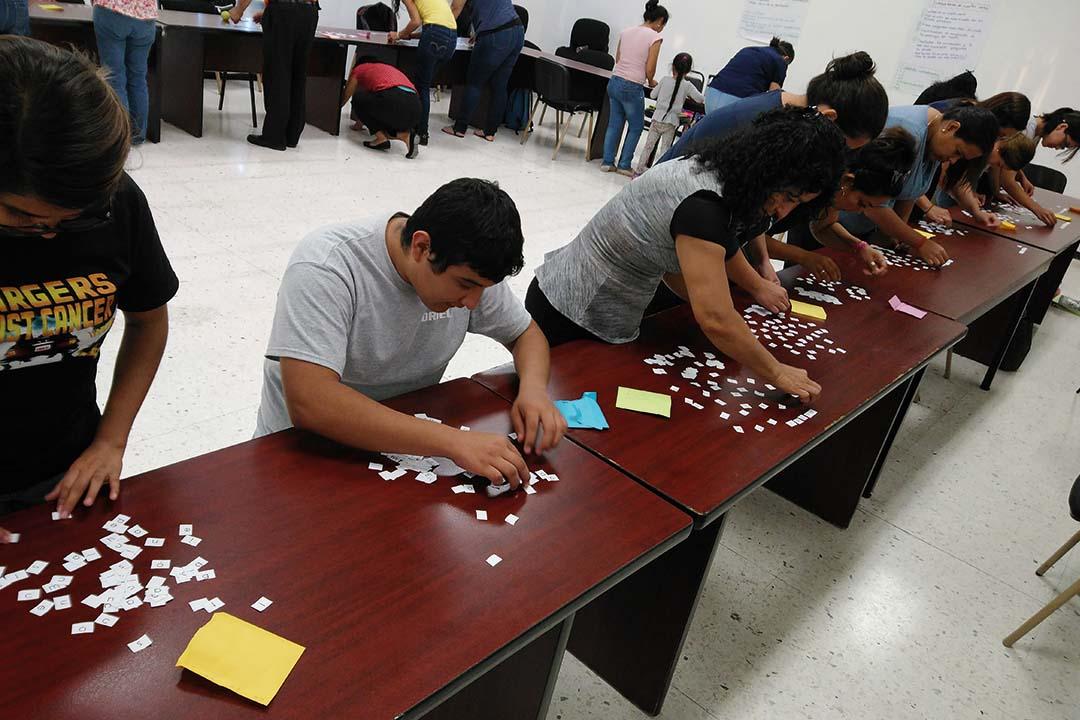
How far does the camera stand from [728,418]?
1809 mm

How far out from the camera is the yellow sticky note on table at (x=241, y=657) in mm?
902

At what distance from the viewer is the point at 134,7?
4383 mm

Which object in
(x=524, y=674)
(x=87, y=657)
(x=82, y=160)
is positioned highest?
(x=82, y=160)

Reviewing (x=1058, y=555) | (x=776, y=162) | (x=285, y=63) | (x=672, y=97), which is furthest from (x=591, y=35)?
(x=776, y=162)

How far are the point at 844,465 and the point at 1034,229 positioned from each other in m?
2.54

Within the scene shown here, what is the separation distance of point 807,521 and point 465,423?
6.11 feet

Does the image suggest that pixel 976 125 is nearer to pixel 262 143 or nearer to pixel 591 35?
pixel 262 143

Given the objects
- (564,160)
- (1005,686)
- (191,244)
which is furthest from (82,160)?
(564,160)

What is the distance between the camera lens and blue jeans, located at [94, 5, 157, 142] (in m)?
4.42

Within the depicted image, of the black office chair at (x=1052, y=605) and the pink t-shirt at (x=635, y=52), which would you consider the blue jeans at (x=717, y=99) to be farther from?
the black office chair at (x=1052, y=605)

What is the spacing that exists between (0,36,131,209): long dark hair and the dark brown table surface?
49 cm

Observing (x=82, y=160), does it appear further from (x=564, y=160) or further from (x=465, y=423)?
(x=564, y=160)

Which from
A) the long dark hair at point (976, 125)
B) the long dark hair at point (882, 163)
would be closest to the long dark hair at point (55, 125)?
the long dark hair at point (882, 163)

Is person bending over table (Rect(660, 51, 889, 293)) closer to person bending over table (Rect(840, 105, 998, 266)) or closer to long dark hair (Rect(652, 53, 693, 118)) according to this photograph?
person bending over table (Rect(840, 105, 998, 266))
